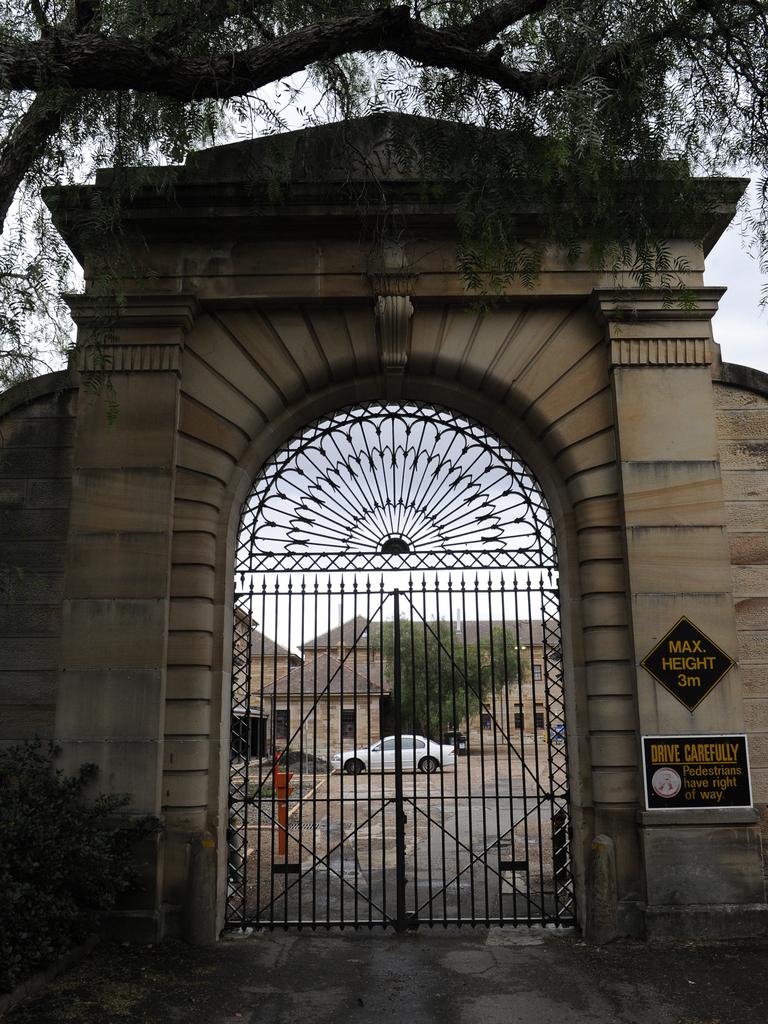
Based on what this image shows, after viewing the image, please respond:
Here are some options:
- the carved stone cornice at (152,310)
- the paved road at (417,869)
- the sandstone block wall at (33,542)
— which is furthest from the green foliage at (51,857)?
the carved stone cornice at (152,310)

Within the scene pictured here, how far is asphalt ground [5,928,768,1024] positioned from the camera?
237 inches

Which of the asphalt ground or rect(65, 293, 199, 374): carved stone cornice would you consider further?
rect(65, 293, 199, 374): carved stone cornice

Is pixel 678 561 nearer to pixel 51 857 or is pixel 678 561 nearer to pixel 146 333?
pixel 146 333

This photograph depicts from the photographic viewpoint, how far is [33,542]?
8.80 meters

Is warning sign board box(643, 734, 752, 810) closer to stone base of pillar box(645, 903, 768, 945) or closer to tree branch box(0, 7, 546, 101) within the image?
stone base of pillar box(645, 903, 768, 945)

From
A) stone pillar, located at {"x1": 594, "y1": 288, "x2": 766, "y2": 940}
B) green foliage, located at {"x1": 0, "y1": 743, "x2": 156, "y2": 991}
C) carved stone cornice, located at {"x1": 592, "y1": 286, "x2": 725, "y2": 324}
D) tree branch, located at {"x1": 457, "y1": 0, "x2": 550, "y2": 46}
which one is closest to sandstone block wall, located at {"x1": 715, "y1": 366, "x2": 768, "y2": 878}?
stone pillar, located at {"x1": 594, "y1": 288, "x2": 766, "y2": 940}

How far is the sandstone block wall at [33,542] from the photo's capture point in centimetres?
845

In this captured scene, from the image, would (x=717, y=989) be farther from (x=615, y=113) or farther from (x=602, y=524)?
(x=615, y=113)

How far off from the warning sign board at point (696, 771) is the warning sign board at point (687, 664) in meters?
0.36

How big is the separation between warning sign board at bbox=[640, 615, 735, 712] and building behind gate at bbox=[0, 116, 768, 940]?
2 cm

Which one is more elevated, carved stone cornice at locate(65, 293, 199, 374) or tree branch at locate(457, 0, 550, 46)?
tree branch at locate(457, 0, 550, 46)

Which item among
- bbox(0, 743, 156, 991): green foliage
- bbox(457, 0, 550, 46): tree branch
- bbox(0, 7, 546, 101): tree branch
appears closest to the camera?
bbox(0, 7, 546, 101): tree branch

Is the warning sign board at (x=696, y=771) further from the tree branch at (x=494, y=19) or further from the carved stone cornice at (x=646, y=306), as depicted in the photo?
the tree branch at (x=494, y=19)

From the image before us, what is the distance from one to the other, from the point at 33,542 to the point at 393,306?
4.21 m
